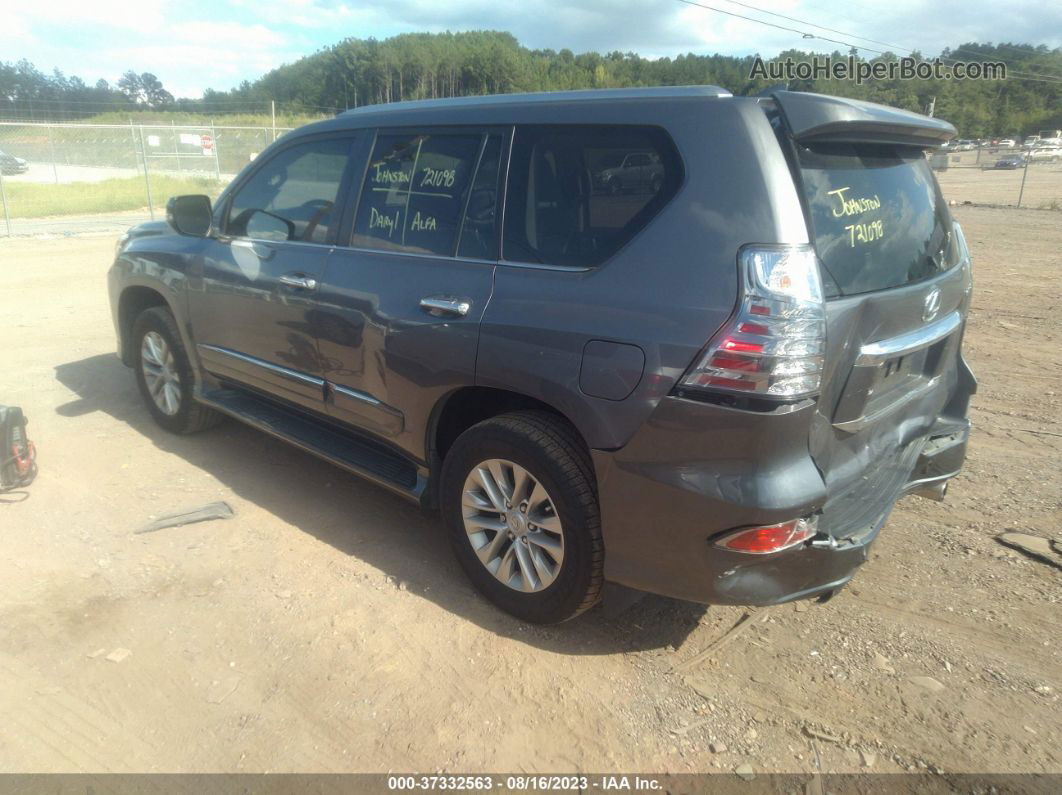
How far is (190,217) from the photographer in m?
4.49

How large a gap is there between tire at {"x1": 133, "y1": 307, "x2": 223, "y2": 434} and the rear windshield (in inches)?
147

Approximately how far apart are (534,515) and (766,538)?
0.87 m

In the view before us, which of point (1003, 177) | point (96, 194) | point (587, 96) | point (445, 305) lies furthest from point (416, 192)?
point (1003, 177)

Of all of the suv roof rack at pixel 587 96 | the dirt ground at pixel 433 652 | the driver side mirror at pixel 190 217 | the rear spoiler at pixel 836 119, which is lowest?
the dirt ground at pixel 433 652

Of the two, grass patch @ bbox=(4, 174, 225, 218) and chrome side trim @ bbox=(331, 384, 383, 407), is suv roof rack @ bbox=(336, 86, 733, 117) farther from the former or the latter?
grass patch @ bbox=(4, 174, 225, 218)

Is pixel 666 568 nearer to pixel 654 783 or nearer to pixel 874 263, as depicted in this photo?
pixel 654 783

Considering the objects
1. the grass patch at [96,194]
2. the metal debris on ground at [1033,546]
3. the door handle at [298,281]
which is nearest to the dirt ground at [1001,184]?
the metal debris on ground at [1033,546]

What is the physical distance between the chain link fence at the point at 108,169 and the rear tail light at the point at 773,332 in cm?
1664

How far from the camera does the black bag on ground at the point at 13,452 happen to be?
4078 millimetres

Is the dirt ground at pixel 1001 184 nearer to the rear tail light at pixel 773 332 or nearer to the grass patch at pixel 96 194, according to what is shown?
the rear tail light at pixel 773 332

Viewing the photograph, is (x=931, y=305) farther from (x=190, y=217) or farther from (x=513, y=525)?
(x=190, y=217)

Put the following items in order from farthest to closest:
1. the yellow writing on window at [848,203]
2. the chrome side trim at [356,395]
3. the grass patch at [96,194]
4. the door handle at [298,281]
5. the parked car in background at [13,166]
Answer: the parked car in background at [13,166]
the grass patch at [96,194]
the door handle at [298,281]
the chrome side trim at [356,395]
the yellow writing on window at [848,203]

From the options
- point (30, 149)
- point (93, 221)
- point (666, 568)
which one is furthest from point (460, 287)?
point (30, 149)

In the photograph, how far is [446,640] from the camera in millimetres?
3086
